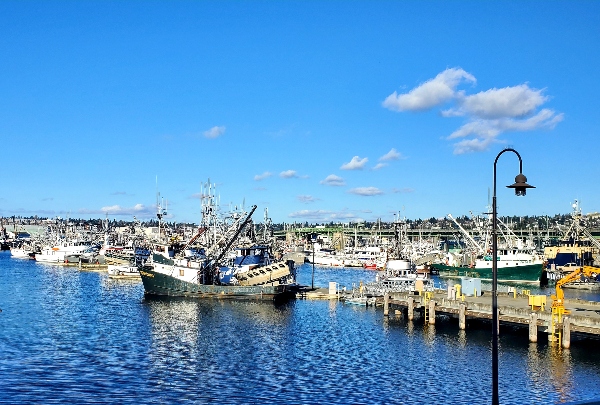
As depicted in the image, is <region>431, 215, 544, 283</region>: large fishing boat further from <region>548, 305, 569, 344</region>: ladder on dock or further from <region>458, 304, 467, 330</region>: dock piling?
<region>548, 305, 569, 344</region>: ladder on dock

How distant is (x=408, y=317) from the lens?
61.0m

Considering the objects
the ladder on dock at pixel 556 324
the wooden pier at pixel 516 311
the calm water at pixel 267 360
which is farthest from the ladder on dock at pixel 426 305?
the ladder on dock at pixel 556 324

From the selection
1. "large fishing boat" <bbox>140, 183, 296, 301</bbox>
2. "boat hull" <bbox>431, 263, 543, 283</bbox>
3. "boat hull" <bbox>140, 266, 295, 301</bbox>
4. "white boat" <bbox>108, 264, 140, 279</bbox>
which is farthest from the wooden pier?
"white boat" <bbox>108, 264, 140, 279</bbox>

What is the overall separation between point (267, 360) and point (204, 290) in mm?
36980

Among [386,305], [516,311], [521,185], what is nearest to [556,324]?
[516,311]

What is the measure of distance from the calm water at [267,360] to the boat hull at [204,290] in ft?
27.7

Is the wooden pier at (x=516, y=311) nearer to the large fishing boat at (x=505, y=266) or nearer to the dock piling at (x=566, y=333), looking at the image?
the dock piling at (x=566, y=333)

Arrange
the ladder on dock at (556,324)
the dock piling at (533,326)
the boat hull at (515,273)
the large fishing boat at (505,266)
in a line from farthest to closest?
the large fishing boat at (505,266) < the boat hull at (515,273) < the dock piling at (533,326) < the ladder on dock at (556,324)

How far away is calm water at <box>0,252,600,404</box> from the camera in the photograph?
3394cm

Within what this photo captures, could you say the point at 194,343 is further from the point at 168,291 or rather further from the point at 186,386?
the point at 168,291

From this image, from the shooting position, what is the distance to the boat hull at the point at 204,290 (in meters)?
76.8

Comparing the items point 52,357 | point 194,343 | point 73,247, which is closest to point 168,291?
point 194,343

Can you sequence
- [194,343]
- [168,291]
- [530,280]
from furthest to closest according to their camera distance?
[530,280], [168,291], [194,343]

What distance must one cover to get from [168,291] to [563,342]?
50362 mm
